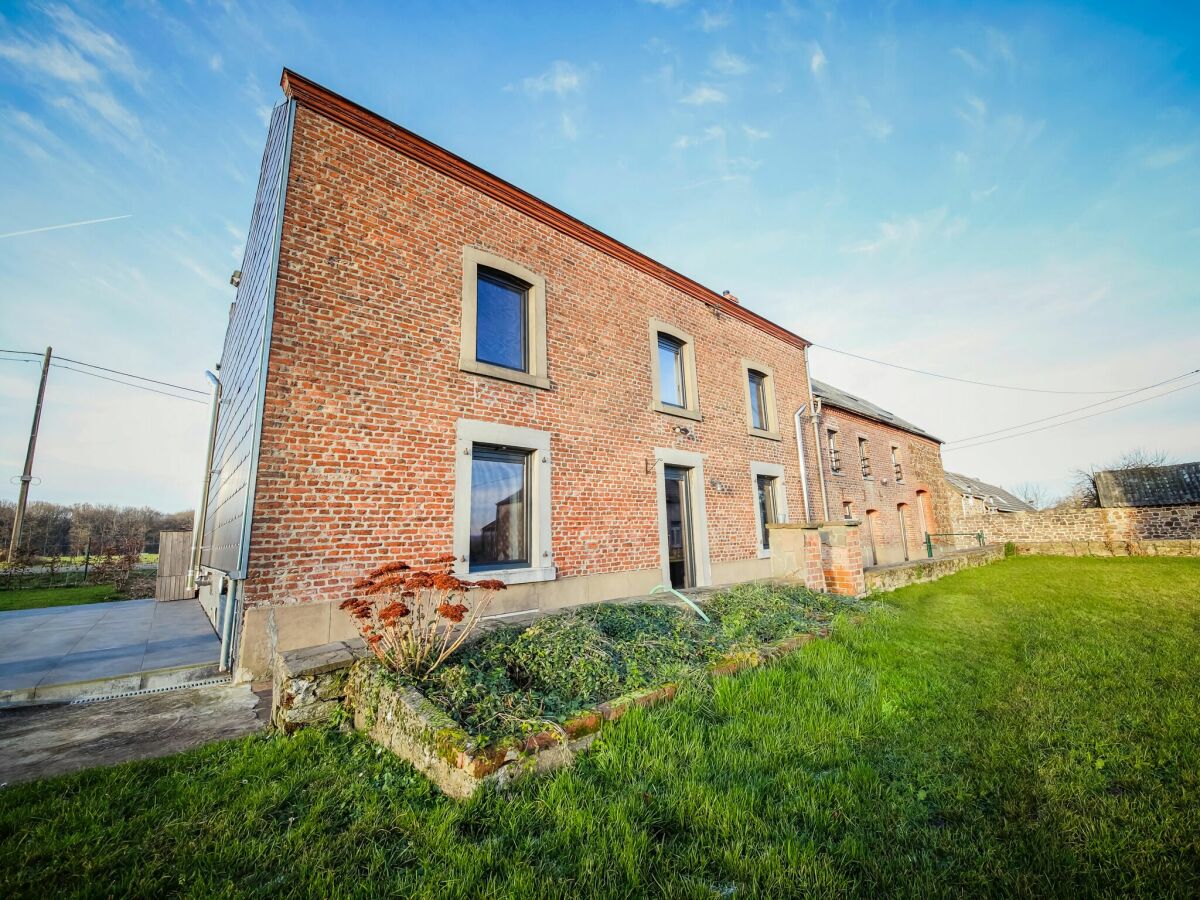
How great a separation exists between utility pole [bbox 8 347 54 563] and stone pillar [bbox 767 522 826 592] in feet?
68.7

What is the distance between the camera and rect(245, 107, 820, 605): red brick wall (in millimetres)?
5055

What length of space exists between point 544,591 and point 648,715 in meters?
3.75

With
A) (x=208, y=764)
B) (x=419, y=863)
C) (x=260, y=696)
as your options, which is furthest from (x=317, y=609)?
(x=419, y=863)

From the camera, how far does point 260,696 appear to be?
4250mm

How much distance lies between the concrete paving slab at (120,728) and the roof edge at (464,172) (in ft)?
22.2

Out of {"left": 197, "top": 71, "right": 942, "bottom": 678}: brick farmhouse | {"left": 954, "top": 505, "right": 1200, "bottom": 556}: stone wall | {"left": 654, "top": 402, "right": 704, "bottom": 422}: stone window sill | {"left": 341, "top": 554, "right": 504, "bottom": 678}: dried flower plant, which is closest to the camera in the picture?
{"left": 341, "top": 554, "right": 504, "bottom": 678}: dried flower plant

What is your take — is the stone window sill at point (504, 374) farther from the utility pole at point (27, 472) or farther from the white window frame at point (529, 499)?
the utility pole at point (27, 472)

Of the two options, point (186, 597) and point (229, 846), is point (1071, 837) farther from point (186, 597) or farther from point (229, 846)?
point (186, 597)

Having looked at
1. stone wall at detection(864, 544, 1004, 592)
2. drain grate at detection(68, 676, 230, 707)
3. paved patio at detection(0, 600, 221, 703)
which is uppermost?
stone wall at detection(864, 544, 1004, 592)

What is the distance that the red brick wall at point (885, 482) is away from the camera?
48.9 ft

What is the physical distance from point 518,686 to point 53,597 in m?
15.8

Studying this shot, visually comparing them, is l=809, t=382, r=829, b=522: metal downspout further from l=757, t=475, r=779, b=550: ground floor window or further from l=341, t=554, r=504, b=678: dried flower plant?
l=341, t=554, r=504, b=678: dried flower plant

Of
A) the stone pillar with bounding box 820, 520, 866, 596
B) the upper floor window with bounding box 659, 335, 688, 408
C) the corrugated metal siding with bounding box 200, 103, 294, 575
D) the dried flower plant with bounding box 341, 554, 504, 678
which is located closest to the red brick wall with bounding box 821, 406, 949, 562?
the stone pillar with bounding box 820, 520, 866, 596

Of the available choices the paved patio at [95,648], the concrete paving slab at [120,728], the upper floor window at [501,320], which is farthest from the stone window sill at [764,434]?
the paved patio at [95,648]
